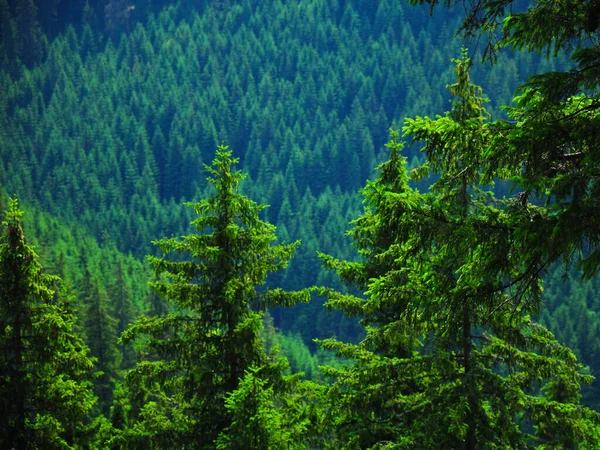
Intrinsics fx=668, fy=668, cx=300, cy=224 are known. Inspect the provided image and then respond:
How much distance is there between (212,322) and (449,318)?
26.0ft

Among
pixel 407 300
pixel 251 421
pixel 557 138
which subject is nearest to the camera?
pixel 557 138

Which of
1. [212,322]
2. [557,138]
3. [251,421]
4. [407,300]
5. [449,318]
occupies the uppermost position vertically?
[212,322]

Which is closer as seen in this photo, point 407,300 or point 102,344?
point 407,300

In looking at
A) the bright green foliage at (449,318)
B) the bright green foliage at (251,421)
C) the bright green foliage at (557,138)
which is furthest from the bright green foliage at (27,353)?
the bright green foliage at (557,138)

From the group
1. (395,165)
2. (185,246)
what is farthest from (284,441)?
(395,165)

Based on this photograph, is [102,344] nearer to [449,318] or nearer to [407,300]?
[407,300]

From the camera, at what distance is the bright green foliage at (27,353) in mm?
14906

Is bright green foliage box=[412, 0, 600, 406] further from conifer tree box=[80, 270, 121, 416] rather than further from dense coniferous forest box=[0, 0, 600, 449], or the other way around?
conifer tree box=[80, 270, 121, 416]

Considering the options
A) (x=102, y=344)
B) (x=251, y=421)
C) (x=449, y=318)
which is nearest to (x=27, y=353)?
(x=251, y=421)

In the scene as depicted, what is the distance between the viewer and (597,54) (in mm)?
6062

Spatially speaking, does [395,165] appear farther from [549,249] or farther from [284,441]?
[549,249]

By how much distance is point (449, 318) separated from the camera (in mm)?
7129

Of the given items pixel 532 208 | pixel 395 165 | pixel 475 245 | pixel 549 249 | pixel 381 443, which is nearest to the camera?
pixel 549 249

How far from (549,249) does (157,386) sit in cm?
1013
